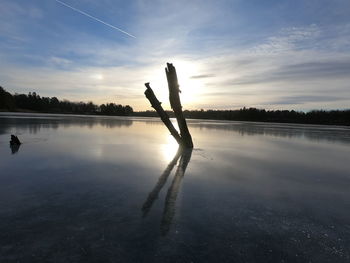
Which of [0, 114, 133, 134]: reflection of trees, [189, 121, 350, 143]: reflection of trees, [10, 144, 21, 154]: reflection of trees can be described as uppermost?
[189, 121, 350, 143]: reflection of trees

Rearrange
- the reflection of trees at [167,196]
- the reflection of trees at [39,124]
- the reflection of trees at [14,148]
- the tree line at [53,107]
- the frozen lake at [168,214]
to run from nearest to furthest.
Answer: the frozen lake at [168,214] → the reflection of trees at [167,196] → the reflection of trees at [14,148] → the reflection of trees at [39,124] → the tree line at [53,107]

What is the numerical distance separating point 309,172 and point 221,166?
288 centimetres

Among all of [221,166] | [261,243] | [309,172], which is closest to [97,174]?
[221,166]

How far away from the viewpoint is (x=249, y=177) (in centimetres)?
721

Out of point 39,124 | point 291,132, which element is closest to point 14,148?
point 39,124

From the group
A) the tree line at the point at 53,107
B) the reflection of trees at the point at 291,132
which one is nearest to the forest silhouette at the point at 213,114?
the tree line at the point at 53,107

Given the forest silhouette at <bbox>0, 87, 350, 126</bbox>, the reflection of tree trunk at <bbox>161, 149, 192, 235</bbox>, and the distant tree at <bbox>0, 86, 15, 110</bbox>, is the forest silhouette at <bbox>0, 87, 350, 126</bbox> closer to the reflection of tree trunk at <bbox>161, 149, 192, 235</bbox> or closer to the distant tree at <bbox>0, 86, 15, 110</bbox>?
the distant tree at <bbox>0, 86, 15, 110</bbox>

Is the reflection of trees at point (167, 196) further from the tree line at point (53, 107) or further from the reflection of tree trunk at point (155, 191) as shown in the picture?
the tree line at point (53, 107)

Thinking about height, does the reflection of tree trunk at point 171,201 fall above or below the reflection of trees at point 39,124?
above

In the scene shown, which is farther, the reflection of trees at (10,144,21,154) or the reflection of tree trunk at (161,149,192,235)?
the reflection of trees at (10,144,21,154)

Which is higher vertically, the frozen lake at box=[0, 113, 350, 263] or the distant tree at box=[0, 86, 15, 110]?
the distant tree at box=[0, 86, 15, 110]

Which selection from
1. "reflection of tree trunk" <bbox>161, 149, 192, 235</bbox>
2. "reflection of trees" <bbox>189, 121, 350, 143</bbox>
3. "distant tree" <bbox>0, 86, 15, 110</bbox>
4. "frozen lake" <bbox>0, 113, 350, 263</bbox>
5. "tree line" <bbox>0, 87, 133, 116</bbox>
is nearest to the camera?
"frozen lake" <bbox>0, 113, 350, 263</bbox>

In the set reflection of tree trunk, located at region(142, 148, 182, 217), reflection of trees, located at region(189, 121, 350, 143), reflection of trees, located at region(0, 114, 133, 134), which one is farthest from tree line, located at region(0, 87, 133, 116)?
reflection of tree trunk, located at region(142, 148, 182, 217)

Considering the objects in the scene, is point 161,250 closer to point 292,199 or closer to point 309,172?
point 292,199
